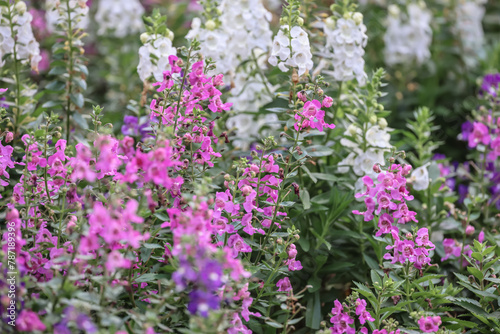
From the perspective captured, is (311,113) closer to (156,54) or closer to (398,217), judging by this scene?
(398,217)

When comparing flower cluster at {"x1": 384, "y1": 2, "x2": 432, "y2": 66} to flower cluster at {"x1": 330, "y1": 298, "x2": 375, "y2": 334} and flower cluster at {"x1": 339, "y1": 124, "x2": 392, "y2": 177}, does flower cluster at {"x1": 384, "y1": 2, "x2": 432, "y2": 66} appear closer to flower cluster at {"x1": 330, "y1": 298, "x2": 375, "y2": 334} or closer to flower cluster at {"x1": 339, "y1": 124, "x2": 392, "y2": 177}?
flower cluster at {"x1": 339, "y1": 124, "x2": 392, "y2": 177}

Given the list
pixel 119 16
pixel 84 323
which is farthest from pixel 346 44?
pixel 119 16

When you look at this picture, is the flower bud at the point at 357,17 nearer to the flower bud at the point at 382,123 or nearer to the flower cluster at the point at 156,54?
the flower bud at the point at 382,123

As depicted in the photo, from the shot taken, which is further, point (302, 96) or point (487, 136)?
point (487, 136)

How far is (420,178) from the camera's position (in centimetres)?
227

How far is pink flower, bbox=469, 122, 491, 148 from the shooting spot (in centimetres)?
251

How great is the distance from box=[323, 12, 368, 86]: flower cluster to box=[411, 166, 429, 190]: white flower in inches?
19.2

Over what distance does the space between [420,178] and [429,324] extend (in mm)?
765

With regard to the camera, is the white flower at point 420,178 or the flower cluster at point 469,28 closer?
the white flower at point 420,178

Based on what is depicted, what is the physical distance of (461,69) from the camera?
13.6ft

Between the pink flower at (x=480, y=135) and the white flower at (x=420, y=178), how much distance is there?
1.47 feet

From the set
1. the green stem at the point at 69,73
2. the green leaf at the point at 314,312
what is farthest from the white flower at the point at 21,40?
the green leaf at the point at 314,312

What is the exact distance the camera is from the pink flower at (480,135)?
251 cm

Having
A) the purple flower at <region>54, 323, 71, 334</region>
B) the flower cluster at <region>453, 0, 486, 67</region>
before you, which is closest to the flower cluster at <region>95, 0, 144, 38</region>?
the flower cluster at <region>453, 0, 486, 67</region>
